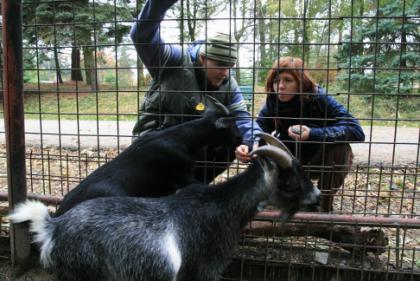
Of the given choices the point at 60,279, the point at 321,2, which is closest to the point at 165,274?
the point at 60,279

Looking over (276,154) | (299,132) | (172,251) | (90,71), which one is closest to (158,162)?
(172,251)

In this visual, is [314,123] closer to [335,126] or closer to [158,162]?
[335,126]

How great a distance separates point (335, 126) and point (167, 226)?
1.82 metres

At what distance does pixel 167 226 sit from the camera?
278 cm

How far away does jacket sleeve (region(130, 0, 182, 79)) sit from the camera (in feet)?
11.2

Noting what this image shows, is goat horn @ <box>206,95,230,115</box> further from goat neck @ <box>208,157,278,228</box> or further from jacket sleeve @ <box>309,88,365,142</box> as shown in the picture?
goat neck @ <box>208,157,278,228</box>

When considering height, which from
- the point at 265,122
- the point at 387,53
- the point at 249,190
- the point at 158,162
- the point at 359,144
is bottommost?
the point at 359,144

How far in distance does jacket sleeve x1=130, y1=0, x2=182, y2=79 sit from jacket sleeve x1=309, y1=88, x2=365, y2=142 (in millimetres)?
1370

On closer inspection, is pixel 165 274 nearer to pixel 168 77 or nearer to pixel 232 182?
pixel 232 182

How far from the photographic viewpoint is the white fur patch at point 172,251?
2.68 metres

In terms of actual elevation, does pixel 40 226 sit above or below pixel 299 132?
below

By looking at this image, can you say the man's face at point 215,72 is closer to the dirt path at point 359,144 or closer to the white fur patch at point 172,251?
the white fur patch at point 172,251

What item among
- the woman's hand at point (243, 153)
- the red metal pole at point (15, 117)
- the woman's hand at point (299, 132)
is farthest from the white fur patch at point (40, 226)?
the woman's hand at point (299, 132)

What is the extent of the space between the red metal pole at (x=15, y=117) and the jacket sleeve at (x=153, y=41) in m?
0.92
